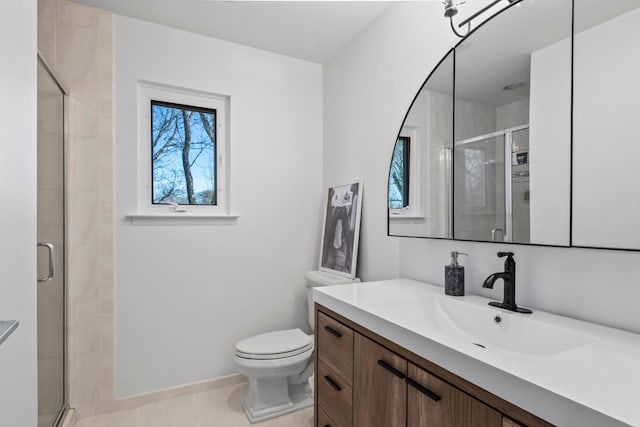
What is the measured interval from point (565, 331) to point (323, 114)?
218 centimetres

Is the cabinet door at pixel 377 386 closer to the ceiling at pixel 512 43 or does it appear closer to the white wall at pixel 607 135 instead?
the white wall at pixel 607 135

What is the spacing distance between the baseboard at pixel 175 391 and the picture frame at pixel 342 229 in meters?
1.02

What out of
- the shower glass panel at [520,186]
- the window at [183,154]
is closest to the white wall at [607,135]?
the shower glass panel at [520,186]

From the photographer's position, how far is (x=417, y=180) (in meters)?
1.67

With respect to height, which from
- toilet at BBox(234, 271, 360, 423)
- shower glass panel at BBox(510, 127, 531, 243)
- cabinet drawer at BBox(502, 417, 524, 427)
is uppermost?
shower glass panel at BBox(510, 127, 531, 243)

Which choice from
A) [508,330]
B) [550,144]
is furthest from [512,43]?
[508,330]

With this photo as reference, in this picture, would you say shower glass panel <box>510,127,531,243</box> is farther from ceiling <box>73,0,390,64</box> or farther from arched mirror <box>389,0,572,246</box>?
ceiling <box>73,0,390,64</box>

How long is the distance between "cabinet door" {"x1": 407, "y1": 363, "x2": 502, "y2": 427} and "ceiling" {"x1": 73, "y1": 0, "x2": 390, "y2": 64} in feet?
6.44

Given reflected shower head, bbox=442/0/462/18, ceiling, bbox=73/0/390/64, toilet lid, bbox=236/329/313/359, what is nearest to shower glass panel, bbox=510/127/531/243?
reflected shower head, bbox=442/0/462/18

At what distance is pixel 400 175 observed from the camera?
5.82 ft

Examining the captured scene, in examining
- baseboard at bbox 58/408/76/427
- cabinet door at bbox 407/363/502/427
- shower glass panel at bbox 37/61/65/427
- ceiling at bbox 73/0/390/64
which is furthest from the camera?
ceiling at bbox 73/0/390/64

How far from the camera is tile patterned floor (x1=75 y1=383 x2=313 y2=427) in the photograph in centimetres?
190

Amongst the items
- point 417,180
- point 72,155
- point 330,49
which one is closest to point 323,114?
point 330,49

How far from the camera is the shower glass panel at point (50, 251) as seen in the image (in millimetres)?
1536
